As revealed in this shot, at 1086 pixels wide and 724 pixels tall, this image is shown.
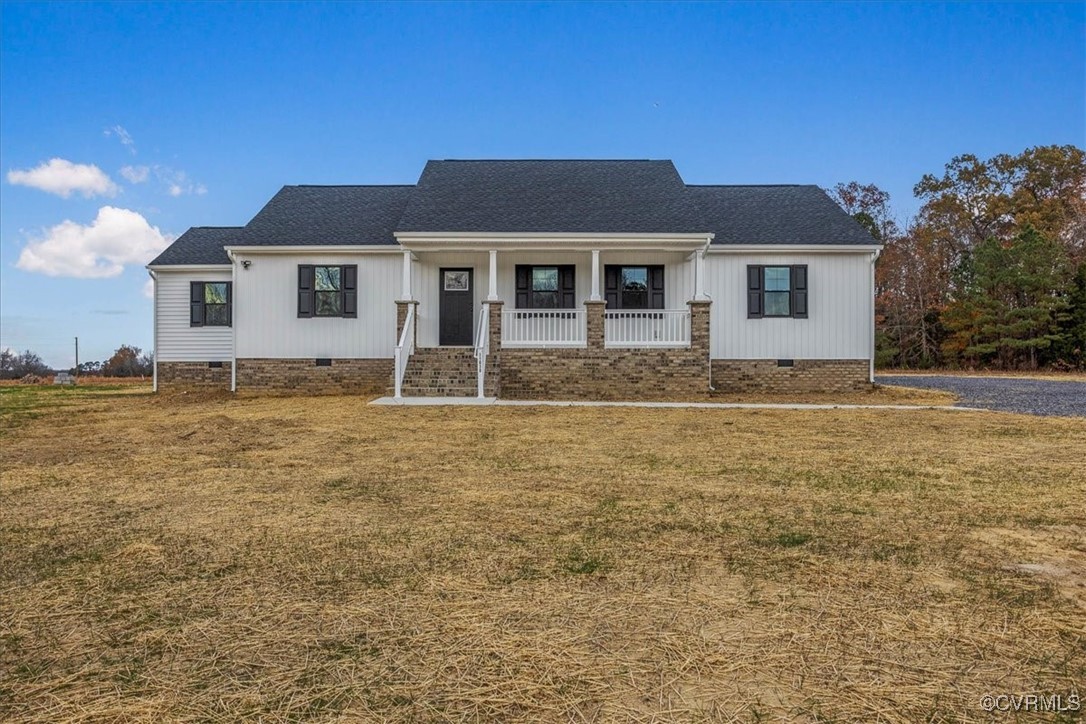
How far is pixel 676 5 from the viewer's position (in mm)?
18406

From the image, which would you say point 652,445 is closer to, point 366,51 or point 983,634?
point 983,634

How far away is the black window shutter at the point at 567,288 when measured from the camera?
15133 mm

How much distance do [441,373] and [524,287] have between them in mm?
3520

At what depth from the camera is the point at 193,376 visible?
52.4 ft

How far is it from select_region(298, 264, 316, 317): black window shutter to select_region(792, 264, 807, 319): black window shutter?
12143 millimetres

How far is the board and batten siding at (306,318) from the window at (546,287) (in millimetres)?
3150

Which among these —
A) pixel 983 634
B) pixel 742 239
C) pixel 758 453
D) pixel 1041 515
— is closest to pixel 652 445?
pixel 758 453

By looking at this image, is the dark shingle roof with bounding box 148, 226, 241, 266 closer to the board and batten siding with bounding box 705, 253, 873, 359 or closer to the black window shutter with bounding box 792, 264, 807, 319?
the board and batten siding with bounding box 705, 253, 873, 359

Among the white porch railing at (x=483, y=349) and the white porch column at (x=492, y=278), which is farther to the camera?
the white porch column at (x=492, y=278)

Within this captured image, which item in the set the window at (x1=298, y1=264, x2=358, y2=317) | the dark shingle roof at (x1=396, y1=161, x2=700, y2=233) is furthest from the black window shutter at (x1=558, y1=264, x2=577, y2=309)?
the window at (x1=298, y1=264, x2=358, y2=317)

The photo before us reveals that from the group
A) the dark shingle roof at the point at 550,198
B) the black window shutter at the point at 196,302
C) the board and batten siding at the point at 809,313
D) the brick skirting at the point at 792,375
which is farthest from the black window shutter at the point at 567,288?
the black window shutter at the point at 196,302

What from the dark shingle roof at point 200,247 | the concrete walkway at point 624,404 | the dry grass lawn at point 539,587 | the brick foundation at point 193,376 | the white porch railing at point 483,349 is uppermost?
the dark shingle roof at point 200,247

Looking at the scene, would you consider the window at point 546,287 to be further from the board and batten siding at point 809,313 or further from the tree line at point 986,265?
the tree line at point 986,265

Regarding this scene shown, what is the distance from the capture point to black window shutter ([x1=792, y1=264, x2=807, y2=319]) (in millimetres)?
14617
